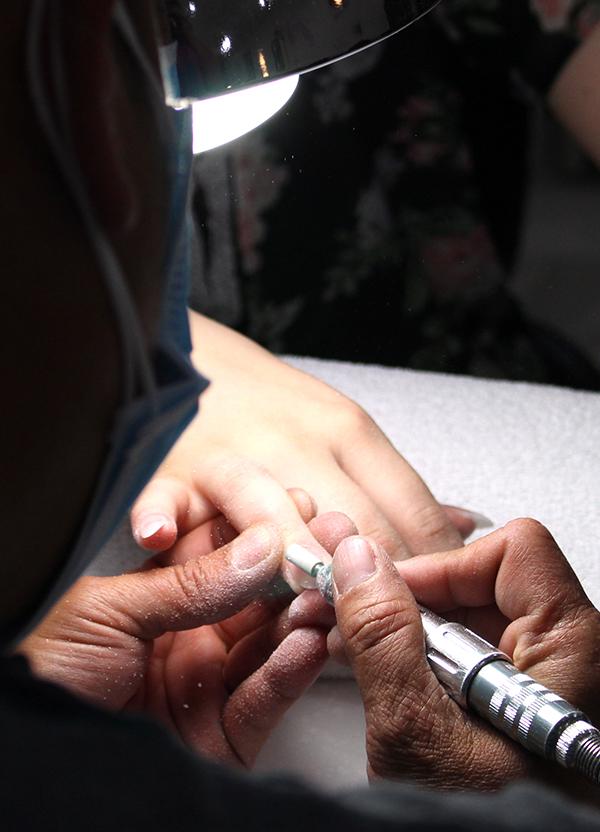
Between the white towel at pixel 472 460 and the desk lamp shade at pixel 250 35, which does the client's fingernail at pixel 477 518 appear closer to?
the white towel at pixel 472 460

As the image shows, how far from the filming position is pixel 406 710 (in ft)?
1.52

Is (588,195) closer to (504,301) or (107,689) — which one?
(504,301)

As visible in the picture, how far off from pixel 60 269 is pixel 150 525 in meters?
0.39

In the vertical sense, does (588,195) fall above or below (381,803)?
below

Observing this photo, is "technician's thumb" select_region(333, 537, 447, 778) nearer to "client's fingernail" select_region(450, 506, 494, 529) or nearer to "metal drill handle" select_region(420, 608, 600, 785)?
"metal drill handle" select_region(420, 608, 600, 785)

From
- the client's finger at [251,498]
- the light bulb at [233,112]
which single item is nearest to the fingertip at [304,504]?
the client's finger at [251,498]

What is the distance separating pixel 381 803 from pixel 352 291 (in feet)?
2.93

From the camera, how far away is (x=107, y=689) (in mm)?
582

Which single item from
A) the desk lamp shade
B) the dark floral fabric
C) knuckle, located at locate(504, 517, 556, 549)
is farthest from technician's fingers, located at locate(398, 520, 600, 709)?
the dark floral fabric

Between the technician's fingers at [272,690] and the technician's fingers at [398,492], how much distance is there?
13 cm

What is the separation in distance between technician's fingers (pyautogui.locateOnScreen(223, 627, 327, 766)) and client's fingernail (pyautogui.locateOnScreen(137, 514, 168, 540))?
0.12 m

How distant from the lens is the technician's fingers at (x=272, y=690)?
0.57 meters

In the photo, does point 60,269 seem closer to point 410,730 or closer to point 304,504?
point 410,730

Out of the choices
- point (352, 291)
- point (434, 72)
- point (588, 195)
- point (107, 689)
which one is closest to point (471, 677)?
point (107, 689)
